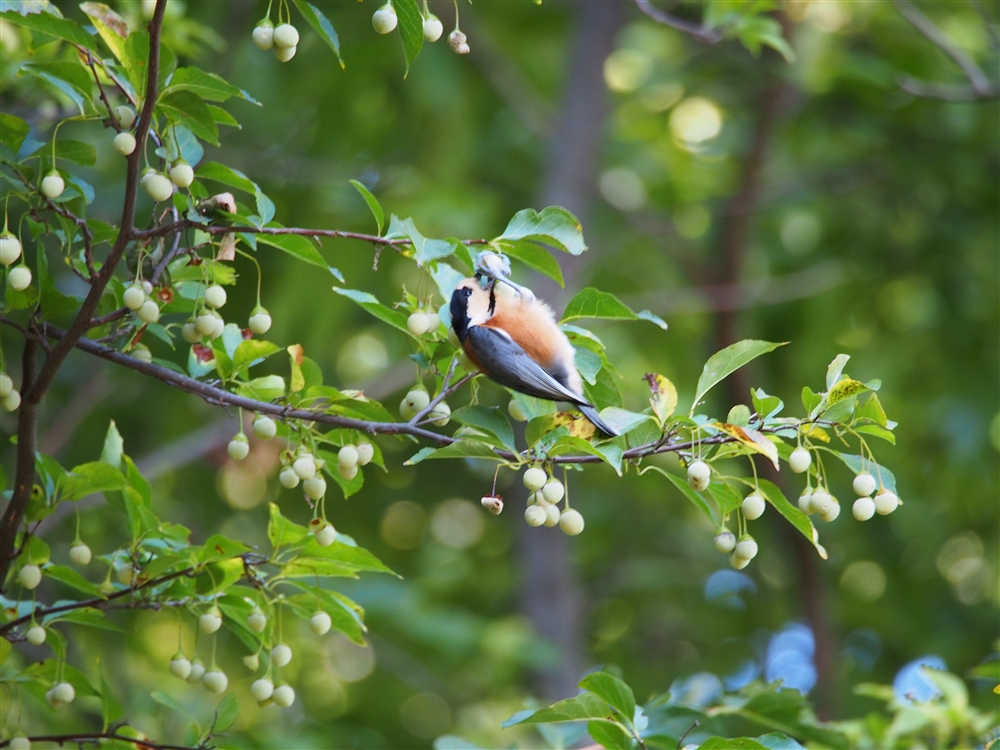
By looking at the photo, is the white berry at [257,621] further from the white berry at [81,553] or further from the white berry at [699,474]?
the white berry at [699,474]

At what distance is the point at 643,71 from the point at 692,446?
19.4ft

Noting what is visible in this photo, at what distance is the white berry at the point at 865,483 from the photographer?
183cm

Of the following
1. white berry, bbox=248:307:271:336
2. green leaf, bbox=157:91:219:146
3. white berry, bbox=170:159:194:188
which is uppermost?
green leaf, bbox=157:91:219:146

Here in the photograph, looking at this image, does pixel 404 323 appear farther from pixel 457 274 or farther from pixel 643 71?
pixel 643 71

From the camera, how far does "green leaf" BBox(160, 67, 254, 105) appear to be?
1750mm

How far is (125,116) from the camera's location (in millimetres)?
1853

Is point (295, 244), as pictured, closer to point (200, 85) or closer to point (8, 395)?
point (200, 85)

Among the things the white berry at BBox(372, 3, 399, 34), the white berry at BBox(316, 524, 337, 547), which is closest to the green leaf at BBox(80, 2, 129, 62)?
the white berry at BBox(372, 3, 399, 34)

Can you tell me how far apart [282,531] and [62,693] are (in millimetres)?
530

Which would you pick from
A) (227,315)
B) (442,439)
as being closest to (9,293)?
(442,439)

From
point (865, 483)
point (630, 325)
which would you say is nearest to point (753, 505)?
point (865, 483)

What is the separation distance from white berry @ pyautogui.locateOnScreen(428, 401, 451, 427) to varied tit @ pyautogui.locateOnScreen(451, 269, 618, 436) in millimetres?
114

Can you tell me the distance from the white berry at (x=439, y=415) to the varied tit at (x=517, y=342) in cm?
11

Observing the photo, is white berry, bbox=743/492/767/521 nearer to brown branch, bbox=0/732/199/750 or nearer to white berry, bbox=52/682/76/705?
brown branch, bbox=0/732/199/750
